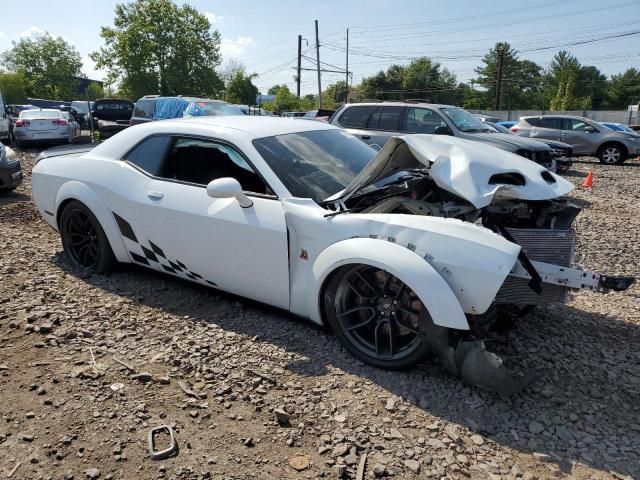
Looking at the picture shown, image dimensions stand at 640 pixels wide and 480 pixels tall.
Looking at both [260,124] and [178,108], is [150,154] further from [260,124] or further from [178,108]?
[178,108]

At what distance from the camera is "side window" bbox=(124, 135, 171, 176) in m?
3.93

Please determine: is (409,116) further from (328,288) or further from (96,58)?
(96,58)

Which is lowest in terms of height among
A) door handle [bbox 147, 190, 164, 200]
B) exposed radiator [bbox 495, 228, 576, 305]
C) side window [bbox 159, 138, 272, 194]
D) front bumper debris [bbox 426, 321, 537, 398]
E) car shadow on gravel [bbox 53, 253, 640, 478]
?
car shadow on gravel [bbox 53, 253, 640, 478]

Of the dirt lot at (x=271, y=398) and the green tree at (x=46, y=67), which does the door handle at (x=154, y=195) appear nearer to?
the dirt lot at (x=271, y=398)

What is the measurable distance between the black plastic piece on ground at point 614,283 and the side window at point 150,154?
10.4 feet

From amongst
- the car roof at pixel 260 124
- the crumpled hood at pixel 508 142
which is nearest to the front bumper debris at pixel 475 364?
the car roof at pixel 260 124

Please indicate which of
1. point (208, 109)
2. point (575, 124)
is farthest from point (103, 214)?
point (575, 124)

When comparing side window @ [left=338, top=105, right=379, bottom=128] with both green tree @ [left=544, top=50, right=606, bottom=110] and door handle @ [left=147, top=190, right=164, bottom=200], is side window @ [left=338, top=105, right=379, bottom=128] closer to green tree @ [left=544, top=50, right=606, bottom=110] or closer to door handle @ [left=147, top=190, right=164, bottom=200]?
door handle @ [left=147, top=190, right=164, bottom=200]

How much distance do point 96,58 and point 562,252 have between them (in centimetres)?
6051

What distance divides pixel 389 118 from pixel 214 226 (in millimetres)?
6793

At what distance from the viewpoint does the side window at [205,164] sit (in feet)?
11.6

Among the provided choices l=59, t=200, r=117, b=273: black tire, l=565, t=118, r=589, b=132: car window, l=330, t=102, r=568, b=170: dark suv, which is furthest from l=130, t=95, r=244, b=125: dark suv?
l=565, t=118, r=589, b=132: car window

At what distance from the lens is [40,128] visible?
15508mm

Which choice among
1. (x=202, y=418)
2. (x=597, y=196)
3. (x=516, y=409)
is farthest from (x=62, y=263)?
(x=597, y=196)
